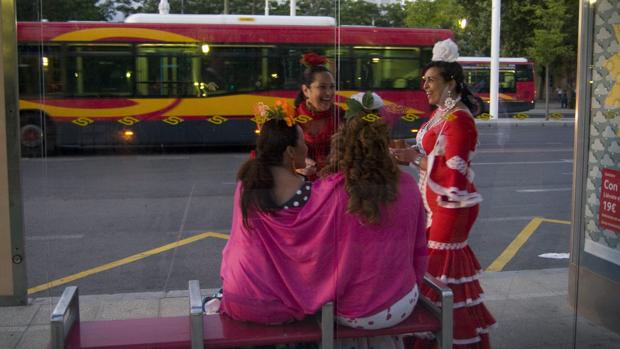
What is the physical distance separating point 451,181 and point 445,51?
0.61m

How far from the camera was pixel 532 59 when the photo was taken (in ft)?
11.9

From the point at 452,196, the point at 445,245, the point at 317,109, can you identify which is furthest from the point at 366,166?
the point at 445,245

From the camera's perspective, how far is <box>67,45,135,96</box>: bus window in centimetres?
305

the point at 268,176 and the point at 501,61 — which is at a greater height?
the point at 501,61

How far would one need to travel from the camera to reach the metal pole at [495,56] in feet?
11.5

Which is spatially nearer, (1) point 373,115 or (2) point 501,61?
(1) point 373,115

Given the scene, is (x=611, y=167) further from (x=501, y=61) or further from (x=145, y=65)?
(x=145, y=65)

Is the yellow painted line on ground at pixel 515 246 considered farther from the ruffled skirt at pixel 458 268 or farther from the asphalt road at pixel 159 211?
the ruffled skirt at pixel 458 268

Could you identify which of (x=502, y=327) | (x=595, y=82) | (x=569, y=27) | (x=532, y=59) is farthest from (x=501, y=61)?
(x=502, y=327)

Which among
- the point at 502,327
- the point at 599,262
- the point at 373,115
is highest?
the point at 373,115

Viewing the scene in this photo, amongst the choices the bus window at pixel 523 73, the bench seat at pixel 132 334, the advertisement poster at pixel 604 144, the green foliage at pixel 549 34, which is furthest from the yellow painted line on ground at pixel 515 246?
the bench seat at pixel 132 334

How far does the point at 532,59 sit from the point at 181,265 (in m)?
3.27

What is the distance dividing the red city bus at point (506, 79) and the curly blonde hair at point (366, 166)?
0.76 m

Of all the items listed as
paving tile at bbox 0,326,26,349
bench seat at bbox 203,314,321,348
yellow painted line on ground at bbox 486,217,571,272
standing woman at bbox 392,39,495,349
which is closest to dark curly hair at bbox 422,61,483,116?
standing woman at bbox 392,39,495,349
